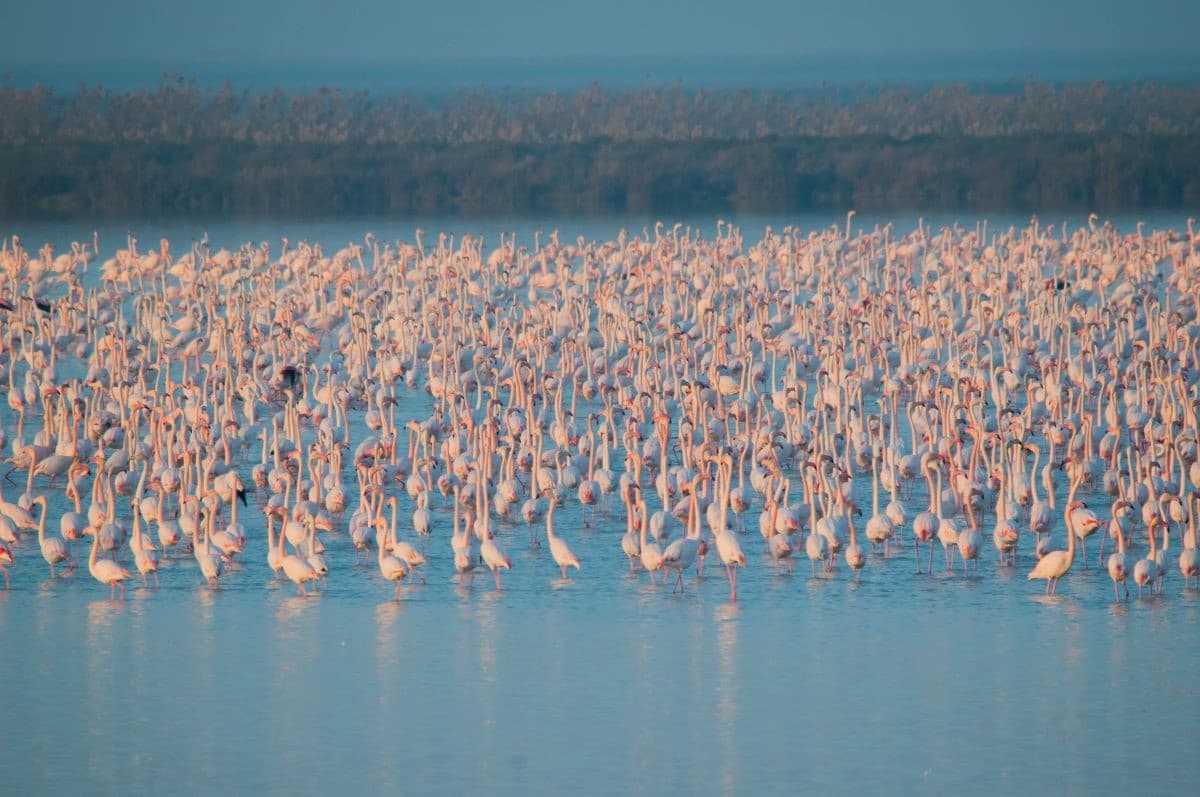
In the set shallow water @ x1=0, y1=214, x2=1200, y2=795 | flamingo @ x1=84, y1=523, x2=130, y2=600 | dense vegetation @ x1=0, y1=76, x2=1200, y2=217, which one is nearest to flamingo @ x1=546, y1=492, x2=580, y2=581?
shallow water @ x1=0, y1=214, x2=1200, y2=795

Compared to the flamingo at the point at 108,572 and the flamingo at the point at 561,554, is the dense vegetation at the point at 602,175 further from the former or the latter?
the flamingo at the point at 108,572

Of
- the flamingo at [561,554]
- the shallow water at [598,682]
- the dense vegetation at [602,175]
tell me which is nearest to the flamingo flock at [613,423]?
the flamingo at [561,554]

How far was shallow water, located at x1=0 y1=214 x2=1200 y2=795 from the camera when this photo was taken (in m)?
9.44

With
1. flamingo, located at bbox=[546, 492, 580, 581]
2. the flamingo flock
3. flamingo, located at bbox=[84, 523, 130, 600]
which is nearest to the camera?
flamingo, located at bbox=[84, 523, 130, 600]

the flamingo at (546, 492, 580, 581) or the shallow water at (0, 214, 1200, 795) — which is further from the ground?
the flamingo at (546, 492, 580, 581)

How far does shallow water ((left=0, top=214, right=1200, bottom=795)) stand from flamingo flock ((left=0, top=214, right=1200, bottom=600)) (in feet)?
0.84

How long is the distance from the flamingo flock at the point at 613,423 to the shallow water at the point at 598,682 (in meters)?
0.25

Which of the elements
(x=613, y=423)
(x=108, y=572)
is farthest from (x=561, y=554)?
(x=613, y=423)

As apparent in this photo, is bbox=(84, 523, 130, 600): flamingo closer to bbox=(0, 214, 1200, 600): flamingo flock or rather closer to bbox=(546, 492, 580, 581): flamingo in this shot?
bbox=(0, 214, 1200, 600): flamingo flock

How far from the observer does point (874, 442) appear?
15508 mm

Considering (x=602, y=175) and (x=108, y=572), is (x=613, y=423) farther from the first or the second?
(x=602, y=175)

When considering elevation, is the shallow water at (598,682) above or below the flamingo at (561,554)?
below

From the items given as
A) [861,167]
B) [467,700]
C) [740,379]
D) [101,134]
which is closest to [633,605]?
[467,700]

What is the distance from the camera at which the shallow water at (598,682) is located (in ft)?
31.0
